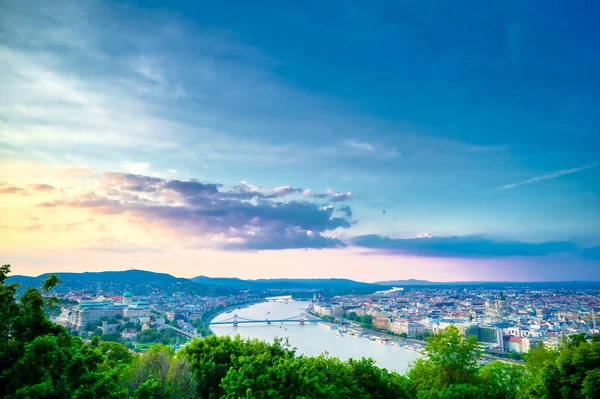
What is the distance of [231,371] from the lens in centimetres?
850

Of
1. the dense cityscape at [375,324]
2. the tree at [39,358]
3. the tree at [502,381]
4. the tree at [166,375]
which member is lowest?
the dense cityscape at [375,324]

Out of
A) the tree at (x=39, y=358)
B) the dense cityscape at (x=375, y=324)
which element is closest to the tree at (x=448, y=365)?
the tree at (x=39, y=358)

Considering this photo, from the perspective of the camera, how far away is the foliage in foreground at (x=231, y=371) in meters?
5.74

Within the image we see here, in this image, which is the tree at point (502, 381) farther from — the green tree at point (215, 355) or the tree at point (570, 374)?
the green tree at point (215, 355)

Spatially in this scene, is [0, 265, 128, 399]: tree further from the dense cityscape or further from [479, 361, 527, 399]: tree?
the dense cityscape

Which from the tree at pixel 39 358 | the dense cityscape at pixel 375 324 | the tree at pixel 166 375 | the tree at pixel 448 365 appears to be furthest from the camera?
the dense cityscape at pixel 375 324

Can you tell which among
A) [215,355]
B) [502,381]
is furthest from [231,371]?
[502,381]

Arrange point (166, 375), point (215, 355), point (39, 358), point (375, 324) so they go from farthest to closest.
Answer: point (375, 324) → point (215, 355) → point (166, 375) → point (39, 358)

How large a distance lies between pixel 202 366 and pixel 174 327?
42.4 m

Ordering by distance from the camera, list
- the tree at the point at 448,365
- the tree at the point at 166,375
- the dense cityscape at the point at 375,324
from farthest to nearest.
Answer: the dense cityscape at the point at 375,324
the tree at the point at 448,365
the tree at the point at 166,375

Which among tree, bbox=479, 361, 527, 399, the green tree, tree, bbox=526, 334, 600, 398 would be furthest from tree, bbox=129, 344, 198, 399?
tree, bbox=479, 361, 527, 399

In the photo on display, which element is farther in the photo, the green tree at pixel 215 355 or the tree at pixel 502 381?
the tree at pixel 502 381

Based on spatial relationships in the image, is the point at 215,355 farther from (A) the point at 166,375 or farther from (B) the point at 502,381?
(B) the point at 502,381

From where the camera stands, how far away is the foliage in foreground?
5738mm
